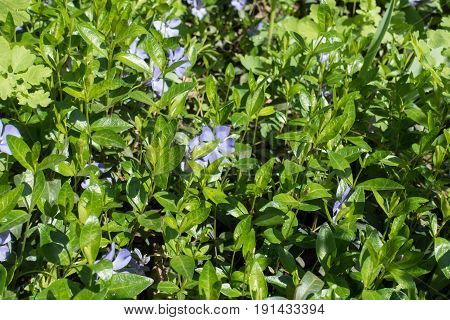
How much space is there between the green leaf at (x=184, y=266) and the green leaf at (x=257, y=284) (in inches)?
6.8

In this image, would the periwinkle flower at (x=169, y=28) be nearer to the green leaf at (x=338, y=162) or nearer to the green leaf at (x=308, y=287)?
the green leaf at (x=338, y=162)

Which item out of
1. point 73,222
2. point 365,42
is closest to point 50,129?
point 73,222

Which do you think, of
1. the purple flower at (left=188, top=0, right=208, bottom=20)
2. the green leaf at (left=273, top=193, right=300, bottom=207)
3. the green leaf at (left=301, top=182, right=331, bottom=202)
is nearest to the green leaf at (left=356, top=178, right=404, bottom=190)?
the green leaf at (left=301, top=182, right=331, bottom=202)

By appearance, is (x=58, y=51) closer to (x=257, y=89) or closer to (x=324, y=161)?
(x=257, y=89)

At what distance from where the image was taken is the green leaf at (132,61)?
2.43 metres

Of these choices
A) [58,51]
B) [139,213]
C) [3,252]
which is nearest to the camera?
[3,252]

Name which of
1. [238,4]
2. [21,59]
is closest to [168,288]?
[21,59]

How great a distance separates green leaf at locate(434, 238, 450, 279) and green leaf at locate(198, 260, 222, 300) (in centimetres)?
71

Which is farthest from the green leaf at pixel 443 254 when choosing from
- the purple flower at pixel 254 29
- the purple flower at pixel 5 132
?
the purple flower at pixel 254 29

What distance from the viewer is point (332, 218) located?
2311 millimetres

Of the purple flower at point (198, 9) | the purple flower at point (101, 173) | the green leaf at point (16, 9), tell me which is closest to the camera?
the purple flower at point (101, 173)

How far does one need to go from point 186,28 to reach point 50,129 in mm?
1107

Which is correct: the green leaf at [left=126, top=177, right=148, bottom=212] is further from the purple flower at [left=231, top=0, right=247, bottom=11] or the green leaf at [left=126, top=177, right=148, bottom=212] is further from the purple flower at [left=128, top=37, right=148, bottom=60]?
the purple flower at [left=231, top=0, right=247, bottom=11]

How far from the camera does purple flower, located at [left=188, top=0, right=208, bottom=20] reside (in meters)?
3.37
